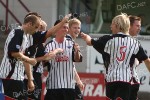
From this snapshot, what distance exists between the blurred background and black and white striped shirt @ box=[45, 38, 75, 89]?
606cm

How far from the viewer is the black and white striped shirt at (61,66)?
9.03 m

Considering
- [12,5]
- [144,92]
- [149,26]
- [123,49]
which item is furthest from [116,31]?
[12,5]

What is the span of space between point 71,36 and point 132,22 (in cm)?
99

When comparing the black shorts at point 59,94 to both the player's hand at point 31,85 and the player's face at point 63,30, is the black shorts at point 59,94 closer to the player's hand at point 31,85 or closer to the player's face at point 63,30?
the player's hand at point 31,85

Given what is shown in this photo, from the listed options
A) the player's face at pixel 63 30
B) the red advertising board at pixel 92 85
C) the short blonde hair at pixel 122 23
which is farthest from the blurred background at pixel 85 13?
the short blonde hair at pixel 122 23

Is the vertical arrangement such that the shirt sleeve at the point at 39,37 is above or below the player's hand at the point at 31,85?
above

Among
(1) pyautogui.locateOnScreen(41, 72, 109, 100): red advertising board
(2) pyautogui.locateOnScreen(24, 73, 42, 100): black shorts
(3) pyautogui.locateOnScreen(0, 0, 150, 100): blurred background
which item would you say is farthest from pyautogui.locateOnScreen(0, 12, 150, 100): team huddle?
(3) pyautogui.locateOnScreen(0, 0, 150, 100): blurred background

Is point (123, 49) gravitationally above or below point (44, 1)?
below

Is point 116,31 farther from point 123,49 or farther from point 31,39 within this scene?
point 31,39

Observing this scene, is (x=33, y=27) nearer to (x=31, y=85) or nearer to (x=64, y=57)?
(x=64, y=57)

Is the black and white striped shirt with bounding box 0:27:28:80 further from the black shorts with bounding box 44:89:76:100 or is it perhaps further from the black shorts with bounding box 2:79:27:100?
the black shorts with bounding box 44:89:76:100

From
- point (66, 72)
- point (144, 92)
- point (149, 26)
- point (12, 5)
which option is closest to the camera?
point (66, 72)

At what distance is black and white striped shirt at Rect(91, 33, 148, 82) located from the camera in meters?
8.44

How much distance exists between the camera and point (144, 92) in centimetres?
1489
